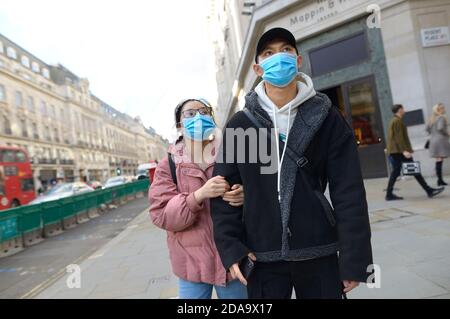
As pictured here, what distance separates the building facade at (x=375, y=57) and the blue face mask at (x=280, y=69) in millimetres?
8248

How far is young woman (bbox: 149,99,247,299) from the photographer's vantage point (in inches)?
76.7

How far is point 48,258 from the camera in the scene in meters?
7.56

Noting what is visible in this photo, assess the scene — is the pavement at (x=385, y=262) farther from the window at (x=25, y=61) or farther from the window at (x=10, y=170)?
the window at (x=25, y=61)

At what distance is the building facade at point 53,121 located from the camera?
4669 cm

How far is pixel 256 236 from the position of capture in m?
1.67

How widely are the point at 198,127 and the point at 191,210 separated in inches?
18.8

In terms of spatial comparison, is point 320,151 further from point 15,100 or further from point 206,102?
point 15,100

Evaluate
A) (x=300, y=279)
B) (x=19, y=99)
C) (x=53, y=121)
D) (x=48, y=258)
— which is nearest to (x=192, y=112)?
(x=300, y=279)

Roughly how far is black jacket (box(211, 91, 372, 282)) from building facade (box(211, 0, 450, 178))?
8382 mm

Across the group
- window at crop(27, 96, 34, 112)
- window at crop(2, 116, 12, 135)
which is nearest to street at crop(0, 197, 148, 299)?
window at crop(2, 116, 12, 135)

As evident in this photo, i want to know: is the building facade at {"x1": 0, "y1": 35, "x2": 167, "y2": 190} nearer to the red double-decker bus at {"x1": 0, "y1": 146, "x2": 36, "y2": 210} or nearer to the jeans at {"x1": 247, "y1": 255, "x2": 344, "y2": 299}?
the red double-decker bus at {"x1": 0, "y1": 146, "x2": 36, "y2": 210}

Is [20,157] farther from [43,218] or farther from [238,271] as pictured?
[238,271]

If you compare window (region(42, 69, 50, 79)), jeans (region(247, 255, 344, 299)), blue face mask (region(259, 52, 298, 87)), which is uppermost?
window (region(42, 69, 50, 79))
